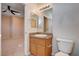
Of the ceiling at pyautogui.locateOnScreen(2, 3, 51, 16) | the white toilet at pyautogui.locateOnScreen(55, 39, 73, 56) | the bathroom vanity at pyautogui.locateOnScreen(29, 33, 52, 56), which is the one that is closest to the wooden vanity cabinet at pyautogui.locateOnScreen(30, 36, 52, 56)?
the bathroom vanity at pyautogui.locateOnScreen(29, 33, 52, 56)

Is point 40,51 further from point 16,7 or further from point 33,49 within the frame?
point 16,7

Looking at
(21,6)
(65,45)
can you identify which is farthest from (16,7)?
(65,45)

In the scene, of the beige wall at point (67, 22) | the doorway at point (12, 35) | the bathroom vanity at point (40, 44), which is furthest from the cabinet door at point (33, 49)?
the beige wall at point (67, 22)

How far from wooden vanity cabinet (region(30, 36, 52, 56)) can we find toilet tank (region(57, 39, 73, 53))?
12cm

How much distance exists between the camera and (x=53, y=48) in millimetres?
1334

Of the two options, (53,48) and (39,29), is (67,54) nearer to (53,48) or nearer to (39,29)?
(53,48)

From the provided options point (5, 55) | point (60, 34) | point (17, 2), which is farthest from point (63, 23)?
point (5, 55)

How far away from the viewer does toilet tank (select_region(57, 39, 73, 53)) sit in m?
1.30

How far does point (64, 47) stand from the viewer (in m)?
1.33

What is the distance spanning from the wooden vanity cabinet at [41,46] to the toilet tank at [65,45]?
0.39 feet

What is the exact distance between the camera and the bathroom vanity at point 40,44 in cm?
132

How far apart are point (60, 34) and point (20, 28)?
1.59 ft

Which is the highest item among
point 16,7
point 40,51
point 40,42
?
point 16,7

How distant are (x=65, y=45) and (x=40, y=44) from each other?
11.8 inches
